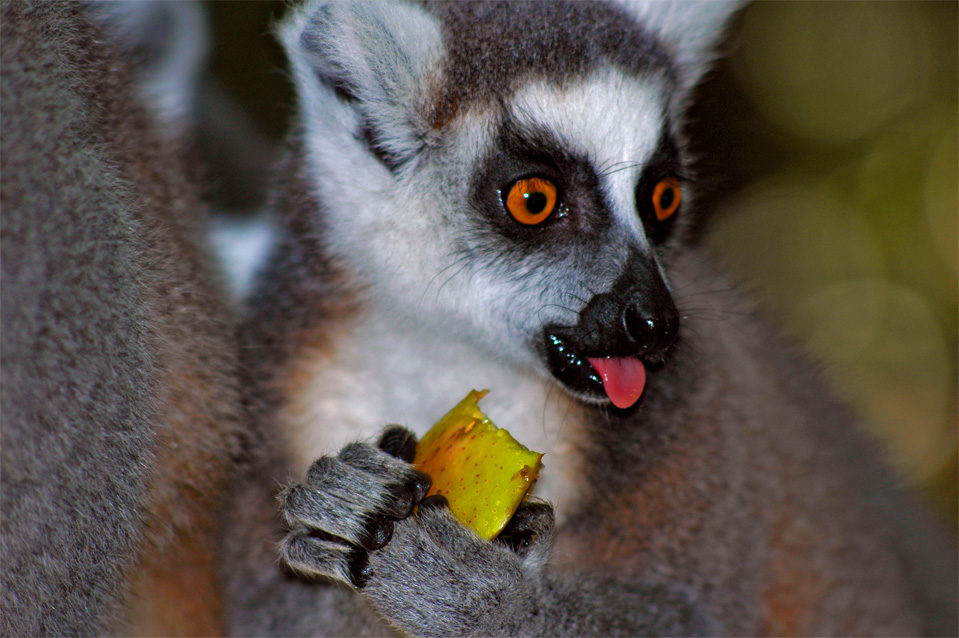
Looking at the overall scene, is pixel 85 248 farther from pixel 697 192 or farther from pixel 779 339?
pixel 779 339

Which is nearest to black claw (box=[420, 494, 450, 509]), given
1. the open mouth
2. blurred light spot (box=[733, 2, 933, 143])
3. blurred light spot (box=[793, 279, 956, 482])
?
the open mouth

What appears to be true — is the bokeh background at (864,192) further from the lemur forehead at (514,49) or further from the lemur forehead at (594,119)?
the lemur forehead at (594,119)

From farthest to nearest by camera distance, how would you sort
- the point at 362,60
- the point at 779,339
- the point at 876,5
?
the point at 876,5 < the point at 779,339 < the point at 362,60

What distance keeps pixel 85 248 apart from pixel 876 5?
488 cm

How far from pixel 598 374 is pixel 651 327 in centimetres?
20

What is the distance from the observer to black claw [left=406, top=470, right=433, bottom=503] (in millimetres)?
1691

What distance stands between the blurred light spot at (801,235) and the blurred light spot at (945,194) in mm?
474

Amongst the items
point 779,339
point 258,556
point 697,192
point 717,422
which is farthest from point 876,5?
point 258,556

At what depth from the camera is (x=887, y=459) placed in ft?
11.8

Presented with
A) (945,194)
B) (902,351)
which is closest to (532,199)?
(945,194)

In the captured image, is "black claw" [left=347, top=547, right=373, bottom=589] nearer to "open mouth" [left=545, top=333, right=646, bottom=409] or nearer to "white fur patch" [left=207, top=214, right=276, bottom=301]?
"open mouth" [left=545, top=333, right=646, bottom=409]

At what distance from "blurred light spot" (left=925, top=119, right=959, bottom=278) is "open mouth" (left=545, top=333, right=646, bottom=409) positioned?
364 centimetres

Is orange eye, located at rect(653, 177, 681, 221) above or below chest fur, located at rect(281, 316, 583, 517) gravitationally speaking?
above

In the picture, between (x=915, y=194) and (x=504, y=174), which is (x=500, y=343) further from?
(x=915, y=194)
